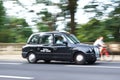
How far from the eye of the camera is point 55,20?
3031 cm

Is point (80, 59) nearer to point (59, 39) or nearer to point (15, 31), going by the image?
point (59, 39)

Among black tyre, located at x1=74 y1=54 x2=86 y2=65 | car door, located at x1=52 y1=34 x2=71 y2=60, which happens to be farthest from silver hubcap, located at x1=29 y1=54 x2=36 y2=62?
black tyre, located at x1=74 y1=54 x2=86 y2=65

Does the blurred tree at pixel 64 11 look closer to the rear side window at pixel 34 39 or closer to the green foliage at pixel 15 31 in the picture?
the green foliage at pixel 15 31

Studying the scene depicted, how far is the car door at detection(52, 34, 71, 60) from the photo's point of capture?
2002 cm

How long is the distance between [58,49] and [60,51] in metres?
0.16

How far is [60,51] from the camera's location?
66.5 ft

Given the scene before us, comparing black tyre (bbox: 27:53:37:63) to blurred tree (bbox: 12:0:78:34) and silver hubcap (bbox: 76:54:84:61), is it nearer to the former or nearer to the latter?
silver hubcap (bbox: 76:54:84:61)

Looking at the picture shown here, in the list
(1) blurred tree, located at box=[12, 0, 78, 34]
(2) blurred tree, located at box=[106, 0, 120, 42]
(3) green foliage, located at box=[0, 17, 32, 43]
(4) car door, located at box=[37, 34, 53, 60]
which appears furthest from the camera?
(3) green foliage, located at box=[0, 17, 32, 43]

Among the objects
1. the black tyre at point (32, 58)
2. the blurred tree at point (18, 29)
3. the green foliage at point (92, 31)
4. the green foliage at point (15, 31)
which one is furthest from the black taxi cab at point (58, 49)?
the blurred tree at point (18, 29)

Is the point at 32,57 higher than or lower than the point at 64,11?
lower

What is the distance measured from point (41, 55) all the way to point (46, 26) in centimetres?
1039

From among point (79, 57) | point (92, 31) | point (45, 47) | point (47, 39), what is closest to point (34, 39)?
point (47, 39)

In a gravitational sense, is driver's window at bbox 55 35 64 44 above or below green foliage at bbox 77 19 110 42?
above

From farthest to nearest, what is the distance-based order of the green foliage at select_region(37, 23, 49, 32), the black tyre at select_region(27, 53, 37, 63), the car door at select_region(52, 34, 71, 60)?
the green foliage at select_region(37, 23, 49, 32) < the black tyre at select_region(27, 53, 37, 63) < the car door at select_region(52, 34, 71, 60)
